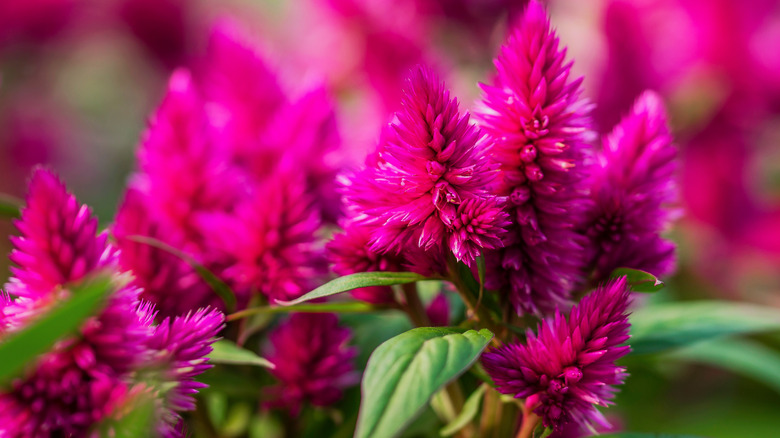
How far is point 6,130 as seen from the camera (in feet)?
4.78

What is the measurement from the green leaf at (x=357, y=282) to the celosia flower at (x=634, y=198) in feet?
0.45

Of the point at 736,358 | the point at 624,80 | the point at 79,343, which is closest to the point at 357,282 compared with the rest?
the point at 79,343

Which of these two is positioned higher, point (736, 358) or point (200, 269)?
point (200, 269)

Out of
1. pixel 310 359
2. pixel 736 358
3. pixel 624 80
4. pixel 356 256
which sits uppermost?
pixel 624 80

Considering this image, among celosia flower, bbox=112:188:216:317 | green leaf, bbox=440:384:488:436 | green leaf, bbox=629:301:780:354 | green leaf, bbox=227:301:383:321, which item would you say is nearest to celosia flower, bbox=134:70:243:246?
celosia flower, bbox=112:188:216:317

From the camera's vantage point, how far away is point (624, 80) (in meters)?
1.08

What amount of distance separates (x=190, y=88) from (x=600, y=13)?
796mm

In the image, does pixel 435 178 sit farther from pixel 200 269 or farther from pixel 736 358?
pixel 736 358

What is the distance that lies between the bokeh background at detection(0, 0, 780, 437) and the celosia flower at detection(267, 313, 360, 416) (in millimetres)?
477

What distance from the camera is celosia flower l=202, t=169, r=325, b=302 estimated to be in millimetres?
540

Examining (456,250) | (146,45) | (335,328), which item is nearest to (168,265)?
(335,328)

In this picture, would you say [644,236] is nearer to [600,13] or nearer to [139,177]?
[139,177]

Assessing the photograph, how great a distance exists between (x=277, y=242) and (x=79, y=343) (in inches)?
7.8

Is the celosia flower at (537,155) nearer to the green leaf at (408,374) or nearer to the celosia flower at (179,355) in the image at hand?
the green leaf at (408,374)
